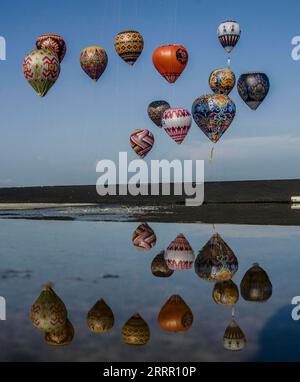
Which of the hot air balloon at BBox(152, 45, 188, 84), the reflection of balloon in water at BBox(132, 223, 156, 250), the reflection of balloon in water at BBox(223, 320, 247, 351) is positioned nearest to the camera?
the reflection of balloon in water at BBox(223, 320, 247, 351)

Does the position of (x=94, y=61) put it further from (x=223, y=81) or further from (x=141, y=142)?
(x=223, y=81)

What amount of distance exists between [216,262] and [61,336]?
265 inches

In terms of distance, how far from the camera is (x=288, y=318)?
383 inches

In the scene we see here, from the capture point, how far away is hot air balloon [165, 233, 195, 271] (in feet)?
48.6

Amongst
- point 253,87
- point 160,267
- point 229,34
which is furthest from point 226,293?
point 253,87

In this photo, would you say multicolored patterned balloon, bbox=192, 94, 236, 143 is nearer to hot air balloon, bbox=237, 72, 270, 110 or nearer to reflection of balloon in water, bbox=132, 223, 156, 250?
hot air balloon, bbox=237, 72, 270, 110

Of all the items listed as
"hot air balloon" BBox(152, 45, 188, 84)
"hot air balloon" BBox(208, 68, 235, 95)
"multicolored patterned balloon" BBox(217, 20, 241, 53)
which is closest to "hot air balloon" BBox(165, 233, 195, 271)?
"hot air balloon" BBox(152, 45, 188, 84)

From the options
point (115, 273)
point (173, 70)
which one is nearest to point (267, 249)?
point (115, 273)

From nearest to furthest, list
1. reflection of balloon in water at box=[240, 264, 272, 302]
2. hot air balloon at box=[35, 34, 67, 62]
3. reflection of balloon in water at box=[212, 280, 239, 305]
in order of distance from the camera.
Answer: reflection of balloon in water at box=[212, 280, 239, 305], reflection of balloon in water at box=[240, 264, 272, 302], hot air balloon at box=[35, 34, 67, 62]

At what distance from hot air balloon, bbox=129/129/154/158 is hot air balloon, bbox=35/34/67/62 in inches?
322

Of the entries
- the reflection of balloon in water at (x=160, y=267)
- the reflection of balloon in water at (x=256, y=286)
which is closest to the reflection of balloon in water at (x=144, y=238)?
the reflection of balloon in water at (x=160, y=267)

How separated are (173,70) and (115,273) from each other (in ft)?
87.6

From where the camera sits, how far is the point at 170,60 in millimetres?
38406
